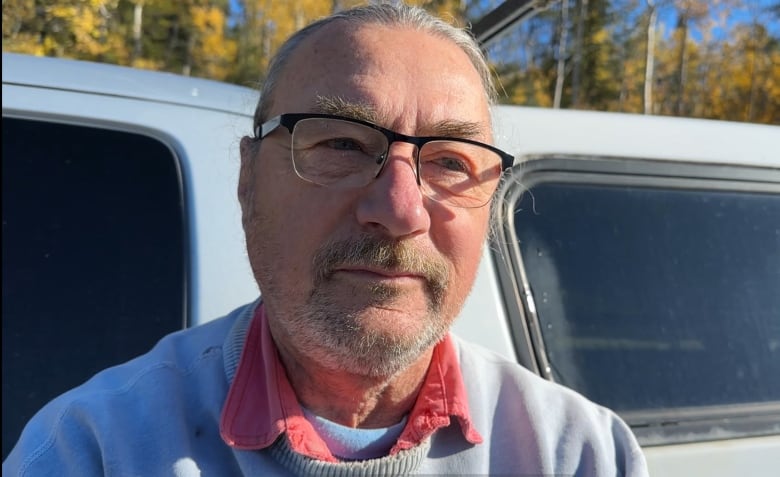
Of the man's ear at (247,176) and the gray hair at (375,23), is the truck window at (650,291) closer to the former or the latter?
the gray hair at (375,23)

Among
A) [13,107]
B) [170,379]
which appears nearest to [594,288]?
[170,379]

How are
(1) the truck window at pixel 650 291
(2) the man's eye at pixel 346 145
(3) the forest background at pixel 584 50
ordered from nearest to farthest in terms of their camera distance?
(2) the man's eye at pixel 346 145
(1) the truck window at pixel 650 291
(3) the forest background at pixel 584 50

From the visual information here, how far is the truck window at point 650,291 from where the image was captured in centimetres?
170

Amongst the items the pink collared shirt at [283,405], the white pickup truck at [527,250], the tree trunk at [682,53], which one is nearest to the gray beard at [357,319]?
the pink collared shirt at [283,405]

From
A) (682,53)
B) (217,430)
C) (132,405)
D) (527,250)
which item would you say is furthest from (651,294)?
(682,53)

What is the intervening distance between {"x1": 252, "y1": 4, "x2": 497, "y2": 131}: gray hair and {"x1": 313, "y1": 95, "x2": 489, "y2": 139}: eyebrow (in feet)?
0.64

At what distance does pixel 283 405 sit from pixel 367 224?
0.39 metres

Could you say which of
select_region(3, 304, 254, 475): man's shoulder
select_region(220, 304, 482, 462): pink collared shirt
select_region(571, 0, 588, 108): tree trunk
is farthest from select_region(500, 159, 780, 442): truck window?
select_region(571, 0, 588, 108): tree trunk

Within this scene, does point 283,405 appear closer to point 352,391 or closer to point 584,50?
point 352,391

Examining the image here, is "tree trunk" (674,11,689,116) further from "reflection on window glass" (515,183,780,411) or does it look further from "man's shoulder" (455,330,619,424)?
"man's shoulder" (455,330,619,424)


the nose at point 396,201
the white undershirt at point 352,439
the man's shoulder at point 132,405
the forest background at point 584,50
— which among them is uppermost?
the forest background at point 584,50

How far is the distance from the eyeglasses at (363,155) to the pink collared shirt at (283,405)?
34 centimetres

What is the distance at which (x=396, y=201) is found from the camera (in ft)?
4.04

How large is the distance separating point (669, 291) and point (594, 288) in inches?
7.9
